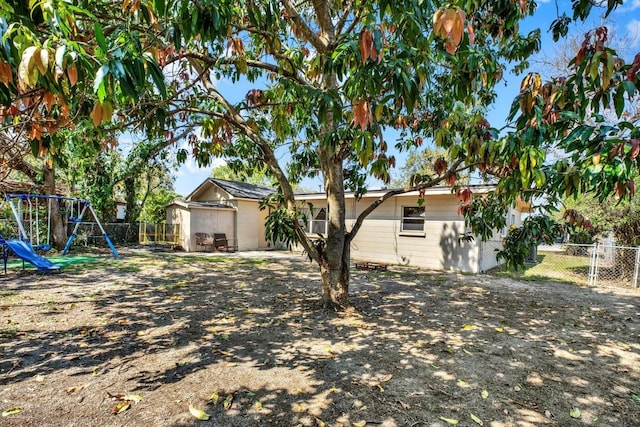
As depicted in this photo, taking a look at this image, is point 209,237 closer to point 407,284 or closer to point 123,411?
point 407,284

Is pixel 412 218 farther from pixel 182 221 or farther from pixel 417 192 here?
pixel 182 221

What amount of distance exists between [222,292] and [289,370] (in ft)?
13.0

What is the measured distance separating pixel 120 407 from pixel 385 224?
1161cm

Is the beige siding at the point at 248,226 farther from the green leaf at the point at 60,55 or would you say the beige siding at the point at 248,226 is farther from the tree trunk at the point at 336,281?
the green leaf at the point at 60,55

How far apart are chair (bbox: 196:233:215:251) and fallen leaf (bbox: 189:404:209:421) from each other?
13267 millimetres

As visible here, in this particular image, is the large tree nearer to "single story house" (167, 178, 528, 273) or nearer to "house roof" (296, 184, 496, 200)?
"house roof" (296, 184, 496, 200)

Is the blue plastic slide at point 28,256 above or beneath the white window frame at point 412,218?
beneath

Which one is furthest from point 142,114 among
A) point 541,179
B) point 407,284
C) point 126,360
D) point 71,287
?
point 407,284

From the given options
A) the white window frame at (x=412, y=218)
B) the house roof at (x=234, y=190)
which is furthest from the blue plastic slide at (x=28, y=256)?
the white window frame at (x=412, y=218)

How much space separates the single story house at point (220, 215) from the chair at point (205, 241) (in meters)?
0.20

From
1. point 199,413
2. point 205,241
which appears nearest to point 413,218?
point 205,241

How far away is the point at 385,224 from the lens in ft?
44.2

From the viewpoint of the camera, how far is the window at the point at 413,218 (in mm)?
12531

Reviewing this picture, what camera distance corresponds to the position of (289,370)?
139 inches
